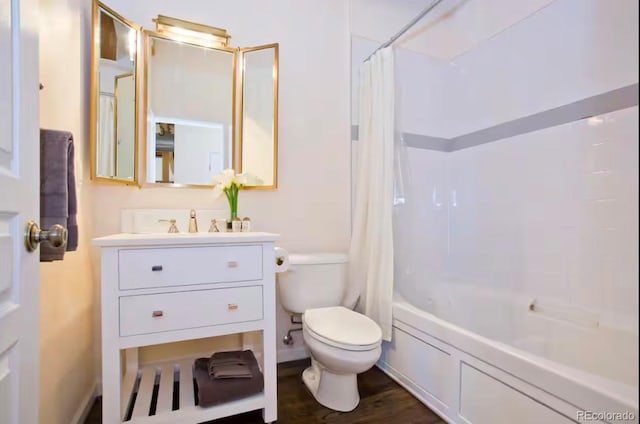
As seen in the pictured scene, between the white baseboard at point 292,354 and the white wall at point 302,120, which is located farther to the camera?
the white baseboard at point 292,354

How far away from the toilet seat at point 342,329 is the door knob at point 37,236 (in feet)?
3.68

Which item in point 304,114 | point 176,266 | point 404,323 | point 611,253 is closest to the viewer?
point 611,253

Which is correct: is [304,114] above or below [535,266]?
above

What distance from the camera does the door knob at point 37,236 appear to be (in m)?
0.71

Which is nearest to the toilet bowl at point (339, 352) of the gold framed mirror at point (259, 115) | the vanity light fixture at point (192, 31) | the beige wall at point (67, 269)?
the gold framed mirror at point (259, 115)

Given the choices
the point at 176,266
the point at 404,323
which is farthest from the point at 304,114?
the point at 404,323

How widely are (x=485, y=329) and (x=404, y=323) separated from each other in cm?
41

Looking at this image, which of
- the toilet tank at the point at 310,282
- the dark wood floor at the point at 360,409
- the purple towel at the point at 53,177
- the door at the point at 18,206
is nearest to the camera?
the door at the point at 18,206

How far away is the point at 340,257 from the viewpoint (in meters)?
1.96

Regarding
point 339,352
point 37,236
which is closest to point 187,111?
point 37,236

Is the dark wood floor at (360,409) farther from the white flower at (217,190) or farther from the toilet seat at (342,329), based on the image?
the white flower at (217,190)

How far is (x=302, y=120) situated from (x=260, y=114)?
11.3 inches

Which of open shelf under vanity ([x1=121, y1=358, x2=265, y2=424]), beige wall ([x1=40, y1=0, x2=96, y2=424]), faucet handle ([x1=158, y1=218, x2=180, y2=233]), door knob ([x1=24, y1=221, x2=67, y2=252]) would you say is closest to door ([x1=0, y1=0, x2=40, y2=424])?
door knob ([x1=24, y1=221, x2=67, y2=252])

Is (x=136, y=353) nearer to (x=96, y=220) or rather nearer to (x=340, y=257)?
(x=96, y=220)
